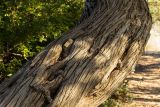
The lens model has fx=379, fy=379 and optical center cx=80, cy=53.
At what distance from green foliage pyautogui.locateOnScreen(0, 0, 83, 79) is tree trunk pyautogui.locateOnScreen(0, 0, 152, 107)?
260 centimetres

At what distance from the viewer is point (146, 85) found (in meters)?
11.5

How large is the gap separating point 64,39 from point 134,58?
68 centimetres

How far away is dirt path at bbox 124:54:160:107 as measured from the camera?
9.20m

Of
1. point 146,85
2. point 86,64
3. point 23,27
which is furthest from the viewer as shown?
point 146,85

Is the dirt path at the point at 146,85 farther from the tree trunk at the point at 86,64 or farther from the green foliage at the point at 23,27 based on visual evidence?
the tree trunk at the point at 86,64

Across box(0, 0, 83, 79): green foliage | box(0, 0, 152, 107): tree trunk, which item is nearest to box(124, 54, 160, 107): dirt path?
box(0, 0, 83, 79): green foliage

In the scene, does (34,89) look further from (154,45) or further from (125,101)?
(154,45)

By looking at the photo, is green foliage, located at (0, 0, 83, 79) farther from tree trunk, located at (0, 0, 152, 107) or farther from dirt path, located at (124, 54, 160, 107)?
dirt path, located at (124, 54, 160, 107)

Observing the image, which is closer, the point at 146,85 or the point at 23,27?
the point at 23,27

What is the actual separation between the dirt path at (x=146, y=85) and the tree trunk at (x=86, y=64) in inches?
204

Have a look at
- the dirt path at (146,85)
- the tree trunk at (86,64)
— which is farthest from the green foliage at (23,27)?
the dirt path at (146,85)

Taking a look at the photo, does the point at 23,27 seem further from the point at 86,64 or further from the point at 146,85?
the point at 146,85

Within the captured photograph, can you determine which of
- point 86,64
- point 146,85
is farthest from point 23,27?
point 146,85

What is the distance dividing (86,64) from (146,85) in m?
8.76
